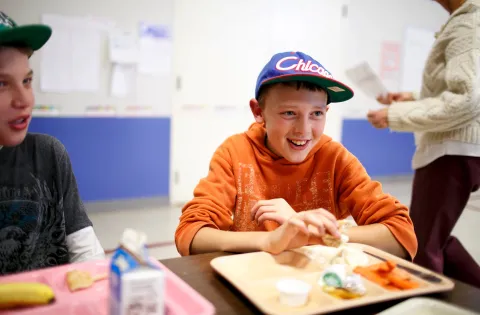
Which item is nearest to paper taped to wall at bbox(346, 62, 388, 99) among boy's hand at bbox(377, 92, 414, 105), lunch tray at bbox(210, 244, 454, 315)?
boy's hand at bbox(377, 92, 414, 105)

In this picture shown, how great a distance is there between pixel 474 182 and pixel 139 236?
67.1 inches

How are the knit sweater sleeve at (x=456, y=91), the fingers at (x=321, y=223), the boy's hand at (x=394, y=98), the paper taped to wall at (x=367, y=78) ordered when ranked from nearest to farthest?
the fingers at (x=321, y=223) < the knit sweater sleeve at (x=456, y=91) < the paper taped to wall at (x=367, y=78) < the boy's hand at (x=394, y=98)

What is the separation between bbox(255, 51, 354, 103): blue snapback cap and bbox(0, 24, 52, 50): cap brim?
1.94 feet

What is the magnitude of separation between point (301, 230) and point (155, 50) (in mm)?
3172

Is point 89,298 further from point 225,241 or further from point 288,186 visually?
point 288,186

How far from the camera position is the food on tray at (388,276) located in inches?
36.4

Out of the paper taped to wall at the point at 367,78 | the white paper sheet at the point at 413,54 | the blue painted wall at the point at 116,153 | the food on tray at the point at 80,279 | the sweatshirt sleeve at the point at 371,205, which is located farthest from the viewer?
the white paper sheet at the point at 413,54

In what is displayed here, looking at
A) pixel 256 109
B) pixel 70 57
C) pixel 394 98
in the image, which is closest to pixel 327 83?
pixel 256 109

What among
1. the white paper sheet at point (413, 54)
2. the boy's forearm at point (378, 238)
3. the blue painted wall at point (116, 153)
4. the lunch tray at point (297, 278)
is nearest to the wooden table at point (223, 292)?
the lunch tray at point (297, 278)

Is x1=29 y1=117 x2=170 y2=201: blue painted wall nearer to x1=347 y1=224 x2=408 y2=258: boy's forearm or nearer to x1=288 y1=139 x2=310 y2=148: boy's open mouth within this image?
x1=288 y1=139 x2=310 y2=148: boy's open mouth

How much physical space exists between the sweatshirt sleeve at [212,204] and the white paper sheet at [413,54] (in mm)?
4775

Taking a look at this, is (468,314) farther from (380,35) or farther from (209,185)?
(380,35)

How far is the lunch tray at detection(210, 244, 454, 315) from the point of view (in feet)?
2.68

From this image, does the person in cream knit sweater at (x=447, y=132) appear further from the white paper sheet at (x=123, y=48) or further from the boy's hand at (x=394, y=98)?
the white paper sheet at (x=123, y=48)
